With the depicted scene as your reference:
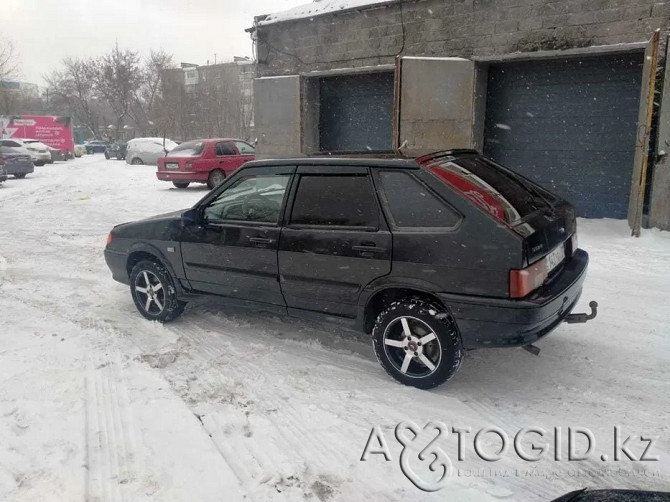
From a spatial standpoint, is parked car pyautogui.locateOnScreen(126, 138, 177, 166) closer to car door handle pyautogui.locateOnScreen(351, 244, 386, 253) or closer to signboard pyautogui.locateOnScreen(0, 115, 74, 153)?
signboard pyautogui.locateOnScreen(0, 115, 74, 153)

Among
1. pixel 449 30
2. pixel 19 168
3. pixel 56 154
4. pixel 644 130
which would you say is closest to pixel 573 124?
pixel 644 130

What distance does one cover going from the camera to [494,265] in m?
3.18

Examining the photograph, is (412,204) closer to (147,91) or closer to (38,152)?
(38,152)

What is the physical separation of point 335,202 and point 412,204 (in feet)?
2.01

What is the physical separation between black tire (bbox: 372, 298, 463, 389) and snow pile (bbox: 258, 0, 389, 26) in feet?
28.3

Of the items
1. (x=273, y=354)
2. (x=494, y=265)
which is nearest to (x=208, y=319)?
(x=273, y=354)

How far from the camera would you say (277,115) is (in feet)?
41.5

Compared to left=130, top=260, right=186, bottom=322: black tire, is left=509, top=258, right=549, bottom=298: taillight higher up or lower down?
higher up

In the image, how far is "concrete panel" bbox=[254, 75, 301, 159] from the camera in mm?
12344

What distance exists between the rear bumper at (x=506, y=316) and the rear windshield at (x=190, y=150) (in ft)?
42.6

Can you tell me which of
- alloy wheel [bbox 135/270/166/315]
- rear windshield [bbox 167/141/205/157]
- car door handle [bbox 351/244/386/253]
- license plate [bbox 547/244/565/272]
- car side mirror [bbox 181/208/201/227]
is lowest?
alloy wheel [bbox 135/270/166/315]

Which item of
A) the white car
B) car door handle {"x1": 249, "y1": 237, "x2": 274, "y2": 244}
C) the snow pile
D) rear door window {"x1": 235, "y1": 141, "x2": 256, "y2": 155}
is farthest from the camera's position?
the white car

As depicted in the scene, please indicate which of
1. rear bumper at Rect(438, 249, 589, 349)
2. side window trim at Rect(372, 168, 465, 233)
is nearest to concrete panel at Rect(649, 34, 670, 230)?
rear bumper at Rect(438, 249, 589, 349)

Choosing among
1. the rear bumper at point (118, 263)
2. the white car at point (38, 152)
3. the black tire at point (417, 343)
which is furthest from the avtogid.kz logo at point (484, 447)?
the white car at point (38, 152)
